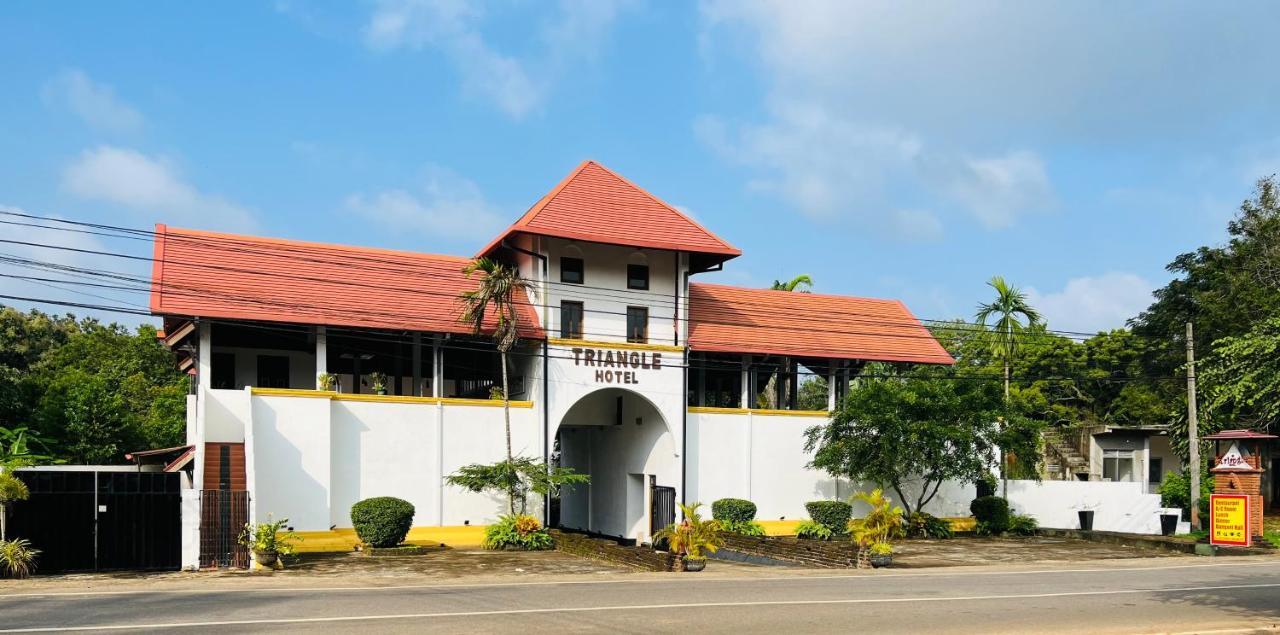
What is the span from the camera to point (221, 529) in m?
23.4

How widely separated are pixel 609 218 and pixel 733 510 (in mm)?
9740

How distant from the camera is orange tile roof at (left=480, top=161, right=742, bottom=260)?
32.2 m

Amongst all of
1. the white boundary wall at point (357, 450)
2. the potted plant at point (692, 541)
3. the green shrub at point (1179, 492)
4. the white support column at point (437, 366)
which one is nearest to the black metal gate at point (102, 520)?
the white boundary wall at point (357, 450)

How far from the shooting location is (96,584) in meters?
19.7

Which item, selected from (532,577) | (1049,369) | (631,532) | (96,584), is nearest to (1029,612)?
(532,577)

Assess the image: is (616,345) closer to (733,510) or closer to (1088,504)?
(733,510)

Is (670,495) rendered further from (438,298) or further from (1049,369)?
(1049,369)

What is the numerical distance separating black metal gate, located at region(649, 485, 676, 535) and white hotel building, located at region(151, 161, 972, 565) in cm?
18

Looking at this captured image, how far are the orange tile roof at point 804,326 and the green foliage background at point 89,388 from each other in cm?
2298

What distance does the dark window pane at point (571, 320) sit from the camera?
107 ft

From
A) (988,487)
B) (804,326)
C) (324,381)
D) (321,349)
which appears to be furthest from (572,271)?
(988,487)

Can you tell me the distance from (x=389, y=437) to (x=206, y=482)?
5.57 meters

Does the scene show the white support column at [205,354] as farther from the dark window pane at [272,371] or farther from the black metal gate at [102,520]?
the dark window pane at [272,371]

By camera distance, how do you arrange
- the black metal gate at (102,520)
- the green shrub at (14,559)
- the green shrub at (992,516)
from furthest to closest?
the green shrub at (992,516), the black metal gate at (102,520), the green shrub at (14,559)
